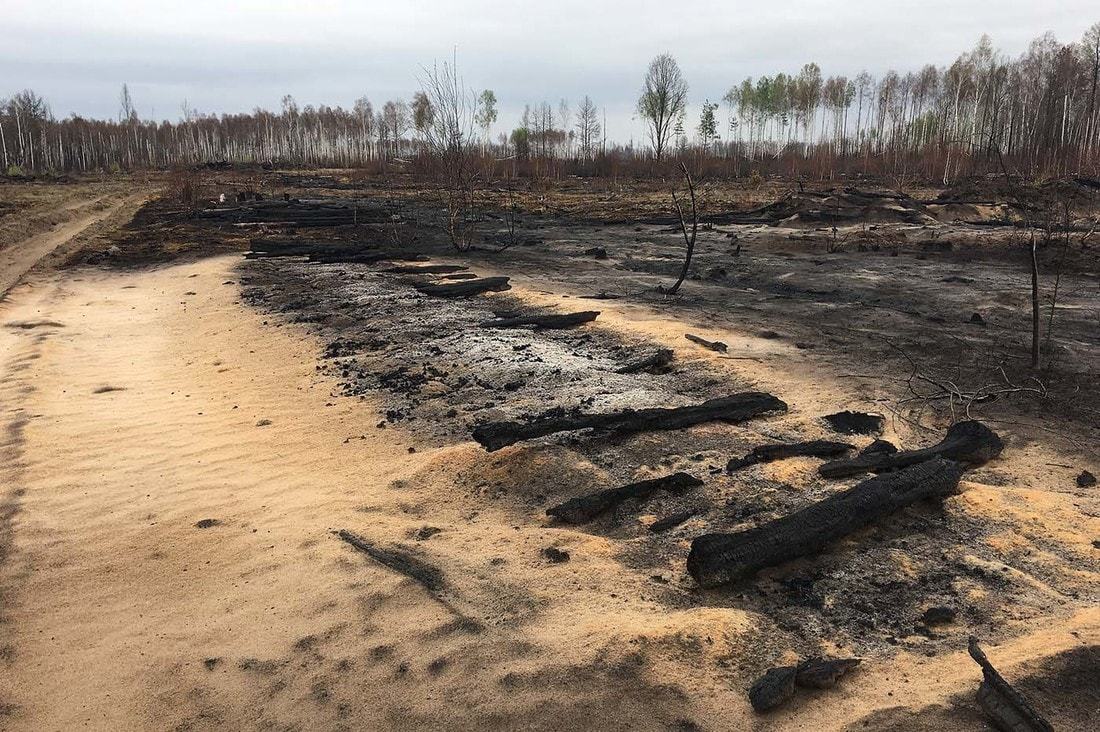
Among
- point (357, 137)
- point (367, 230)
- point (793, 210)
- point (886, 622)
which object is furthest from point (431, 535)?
point (357, 137)

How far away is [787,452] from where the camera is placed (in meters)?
4.91

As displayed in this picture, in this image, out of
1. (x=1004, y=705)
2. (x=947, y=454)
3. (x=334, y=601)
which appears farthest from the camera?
(x=947, y=454)

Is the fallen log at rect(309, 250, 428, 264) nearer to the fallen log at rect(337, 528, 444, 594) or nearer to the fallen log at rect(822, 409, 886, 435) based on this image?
the fallen log at rect(822, 409, 886, 435)

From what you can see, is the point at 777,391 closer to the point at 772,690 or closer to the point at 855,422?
the point at 855,422

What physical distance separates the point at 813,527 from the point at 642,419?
6.93 feet

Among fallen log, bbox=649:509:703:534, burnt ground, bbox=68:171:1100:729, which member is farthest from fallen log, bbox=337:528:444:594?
fallen log, bbox=649:509:703:534

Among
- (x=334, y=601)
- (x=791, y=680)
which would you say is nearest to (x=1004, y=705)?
(x=791, y=680)

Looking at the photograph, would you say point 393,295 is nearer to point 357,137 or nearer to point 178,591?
point 178,591

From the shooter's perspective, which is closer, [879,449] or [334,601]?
[334,601]

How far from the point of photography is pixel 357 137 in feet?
284

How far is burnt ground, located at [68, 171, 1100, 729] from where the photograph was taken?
3.38 metres

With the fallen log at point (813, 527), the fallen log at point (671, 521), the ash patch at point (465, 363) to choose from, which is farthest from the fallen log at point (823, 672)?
the ash patch at point (465, 363)

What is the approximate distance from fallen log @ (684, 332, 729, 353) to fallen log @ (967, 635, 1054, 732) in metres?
5.42

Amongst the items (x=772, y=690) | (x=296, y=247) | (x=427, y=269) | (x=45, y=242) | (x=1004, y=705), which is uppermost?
(x=45, y=242)
